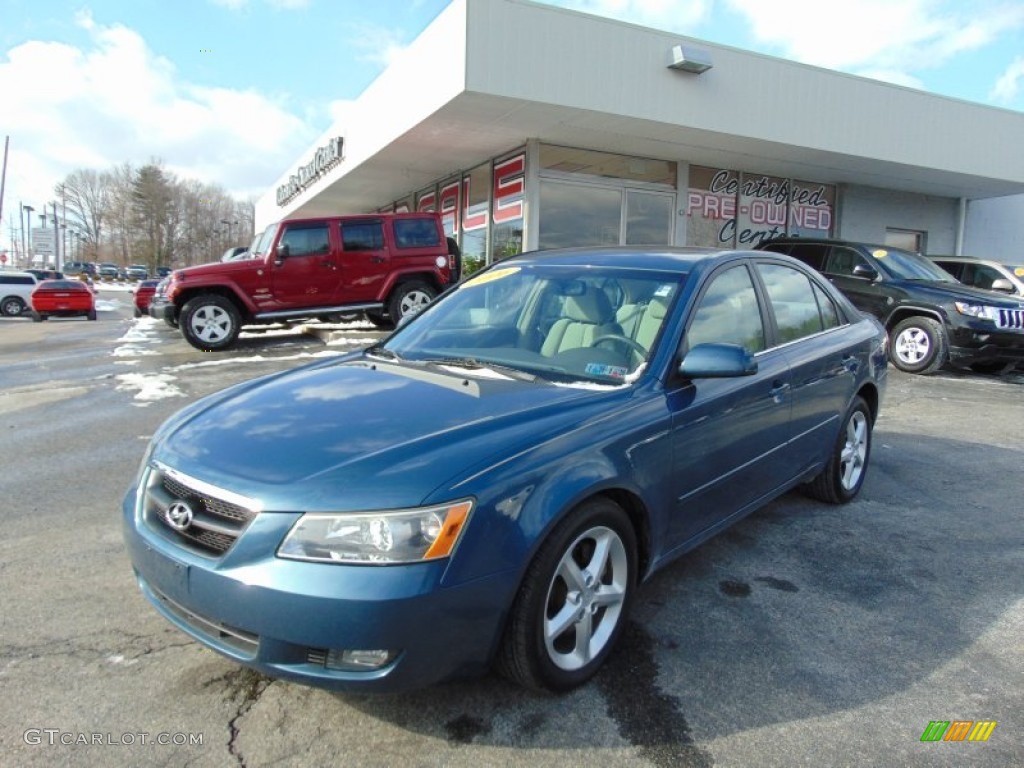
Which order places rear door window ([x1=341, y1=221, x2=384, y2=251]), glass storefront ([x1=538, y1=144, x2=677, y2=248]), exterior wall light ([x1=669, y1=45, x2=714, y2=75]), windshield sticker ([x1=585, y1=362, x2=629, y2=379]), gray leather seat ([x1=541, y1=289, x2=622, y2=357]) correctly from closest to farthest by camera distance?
windshield sticker ([x1=585, y1=362, x2=629, y2=379]) → gray leather seat ([x1=541, y1=289, x2=622, y2=357]) → exterior wall light ([x1=669, y1=45, x2=714, y2=75]) → rear door window ([x1=341, y1=221, x2=384, y2=251]) → glass storefront ([x1=538, y1=144, x2=677, y2=248])

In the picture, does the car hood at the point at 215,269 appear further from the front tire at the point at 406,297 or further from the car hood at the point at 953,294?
the car hood at the point at 953,294

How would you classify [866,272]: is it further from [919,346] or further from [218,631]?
[218,631]

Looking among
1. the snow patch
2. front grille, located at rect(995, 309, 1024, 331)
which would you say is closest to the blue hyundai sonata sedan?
the snow patch

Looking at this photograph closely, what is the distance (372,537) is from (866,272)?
9.77 m

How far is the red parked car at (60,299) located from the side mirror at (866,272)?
80.6 feet

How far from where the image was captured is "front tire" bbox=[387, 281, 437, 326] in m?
11.6

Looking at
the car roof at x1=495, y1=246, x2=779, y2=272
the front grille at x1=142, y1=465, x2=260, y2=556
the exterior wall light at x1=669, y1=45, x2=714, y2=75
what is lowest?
the front grille at x1=142, y1=465, x2=260, y2=556

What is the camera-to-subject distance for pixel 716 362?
8.80 feet

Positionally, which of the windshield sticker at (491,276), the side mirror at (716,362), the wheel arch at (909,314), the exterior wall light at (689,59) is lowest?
the side mirror at (716,362)

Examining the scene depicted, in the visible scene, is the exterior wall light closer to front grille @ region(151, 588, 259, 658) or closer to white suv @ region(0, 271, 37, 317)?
front grille @ region(151, 588, 259, 658)

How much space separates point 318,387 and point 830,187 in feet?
58.0

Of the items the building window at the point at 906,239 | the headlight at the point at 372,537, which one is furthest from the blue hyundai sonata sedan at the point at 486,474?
the building window at the point at 906,239

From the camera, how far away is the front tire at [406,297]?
1164 cm

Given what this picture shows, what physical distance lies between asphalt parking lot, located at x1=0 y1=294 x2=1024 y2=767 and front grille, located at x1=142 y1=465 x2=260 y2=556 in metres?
0.60
